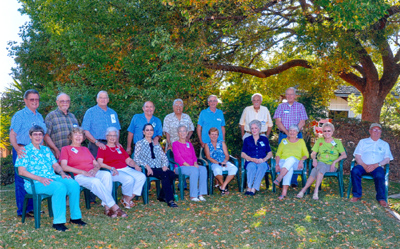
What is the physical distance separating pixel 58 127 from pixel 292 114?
418cm

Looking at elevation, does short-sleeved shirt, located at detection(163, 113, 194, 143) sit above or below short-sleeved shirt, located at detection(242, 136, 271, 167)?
above

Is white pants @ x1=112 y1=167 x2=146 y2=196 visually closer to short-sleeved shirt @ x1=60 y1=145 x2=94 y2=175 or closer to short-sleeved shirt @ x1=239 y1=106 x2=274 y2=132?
short-sleeved shirt @ x1=60 y1=145 x2=94 y2=175

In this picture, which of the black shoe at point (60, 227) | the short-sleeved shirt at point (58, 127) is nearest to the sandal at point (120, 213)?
the black shoe at point (60, 227)

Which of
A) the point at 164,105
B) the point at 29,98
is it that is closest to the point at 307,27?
the point at 164,105

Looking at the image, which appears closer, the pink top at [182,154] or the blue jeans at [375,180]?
the blue jeans at [375,180]

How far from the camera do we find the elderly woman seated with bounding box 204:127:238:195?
6.84 meters

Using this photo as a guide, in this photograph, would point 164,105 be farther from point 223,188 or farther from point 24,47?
point 24,47

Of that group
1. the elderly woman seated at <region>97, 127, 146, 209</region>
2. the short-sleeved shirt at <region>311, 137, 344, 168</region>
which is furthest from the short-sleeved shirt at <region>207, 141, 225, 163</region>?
the short-sleeved shirt at <region>311, 137, 344, 168</region>

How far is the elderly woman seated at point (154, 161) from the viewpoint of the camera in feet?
20.2

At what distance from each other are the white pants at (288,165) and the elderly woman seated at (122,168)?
2.41 meters

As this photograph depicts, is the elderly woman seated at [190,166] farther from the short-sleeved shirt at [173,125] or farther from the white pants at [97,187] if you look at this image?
the white pants at [97,187]

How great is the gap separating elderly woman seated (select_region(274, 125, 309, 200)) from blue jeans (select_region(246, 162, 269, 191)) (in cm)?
26

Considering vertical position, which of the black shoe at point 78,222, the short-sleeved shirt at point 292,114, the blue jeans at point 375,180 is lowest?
the black shoe at point 78,222

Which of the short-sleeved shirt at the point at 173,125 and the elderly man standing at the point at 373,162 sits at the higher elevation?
the short-sleeved shirt at the point at 173,125
